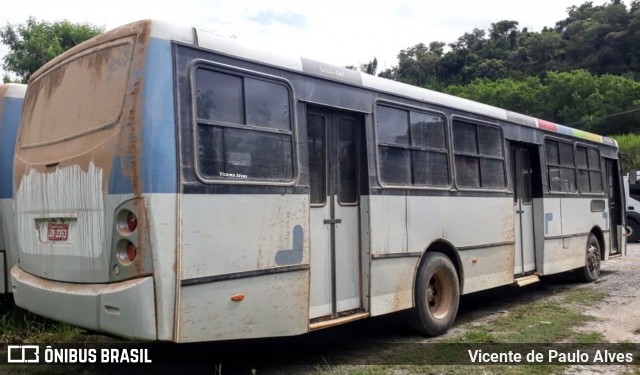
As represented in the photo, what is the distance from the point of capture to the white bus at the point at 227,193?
385cm

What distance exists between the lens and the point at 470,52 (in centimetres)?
7375

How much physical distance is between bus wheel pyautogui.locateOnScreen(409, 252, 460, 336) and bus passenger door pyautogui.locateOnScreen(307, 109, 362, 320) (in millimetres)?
1003

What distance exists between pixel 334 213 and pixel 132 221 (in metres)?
2.07

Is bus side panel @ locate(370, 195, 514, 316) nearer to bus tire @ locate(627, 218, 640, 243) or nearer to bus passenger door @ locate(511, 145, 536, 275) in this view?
bus passenger door @ locate(511, 145, 536, 275)

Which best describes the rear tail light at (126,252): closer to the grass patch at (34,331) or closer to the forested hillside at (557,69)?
the grass patch at (34,331)

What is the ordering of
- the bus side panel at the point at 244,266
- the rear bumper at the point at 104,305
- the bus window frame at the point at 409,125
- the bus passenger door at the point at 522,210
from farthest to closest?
the bus passenger door at the point at 522,210
the bus window frame at the point at 409,125
the bus side panel at the point at 244,266
the rear bumper at the point at 104,305

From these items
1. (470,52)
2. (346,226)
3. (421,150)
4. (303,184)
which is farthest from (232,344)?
(470,52)

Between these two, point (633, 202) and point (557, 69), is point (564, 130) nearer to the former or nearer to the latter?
point (633, 202)

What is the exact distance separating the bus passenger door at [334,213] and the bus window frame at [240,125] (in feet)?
1.20

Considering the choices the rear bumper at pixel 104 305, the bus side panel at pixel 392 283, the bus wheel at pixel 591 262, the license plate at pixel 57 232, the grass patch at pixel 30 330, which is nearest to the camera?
the rear bumper at pixel 104 305

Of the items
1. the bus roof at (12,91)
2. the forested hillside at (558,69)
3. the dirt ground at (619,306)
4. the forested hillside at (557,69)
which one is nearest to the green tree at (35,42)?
the bus roof at (12,91)

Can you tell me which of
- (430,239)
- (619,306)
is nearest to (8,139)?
(430,239)

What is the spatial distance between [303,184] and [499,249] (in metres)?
3.81

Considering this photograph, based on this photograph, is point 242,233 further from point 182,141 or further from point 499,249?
point 499,249
